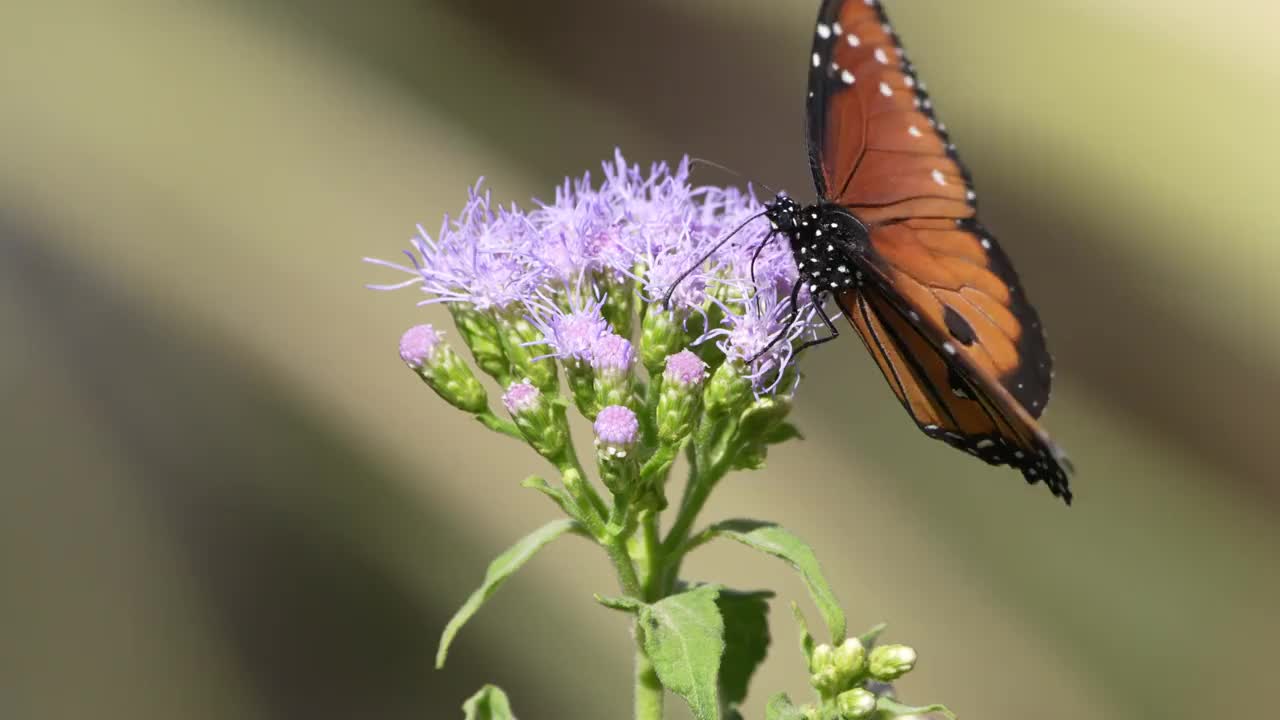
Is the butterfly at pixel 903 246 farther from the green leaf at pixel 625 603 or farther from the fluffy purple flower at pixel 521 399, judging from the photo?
the green leaf at pixel 625 603

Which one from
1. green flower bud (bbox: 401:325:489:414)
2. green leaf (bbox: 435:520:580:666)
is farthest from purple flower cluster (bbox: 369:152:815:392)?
green leaf (bbox: 435:520:580:666)

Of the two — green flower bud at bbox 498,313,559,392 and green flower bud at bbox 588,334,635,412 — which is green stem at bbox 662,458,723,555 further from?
green flower bud at bbox 498,313,559,392

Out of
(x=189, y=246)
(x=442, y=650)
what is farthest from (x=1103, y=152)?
(x=442, y=650)

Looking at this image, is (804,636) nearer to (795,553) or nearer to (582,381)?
(795,553)

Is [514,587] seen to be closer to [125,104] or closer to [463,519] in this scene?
[463,519]

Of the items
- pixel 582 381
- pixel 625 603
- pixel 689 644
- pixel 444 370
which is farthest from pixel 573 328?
pixel 689 644

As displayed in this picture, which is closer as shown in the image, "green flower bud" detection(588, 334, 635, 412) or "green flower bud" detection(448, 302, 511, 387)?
"green flower bud" detection(588, 334, 635, 412)

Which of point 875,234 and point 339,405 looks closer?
point 875,234
